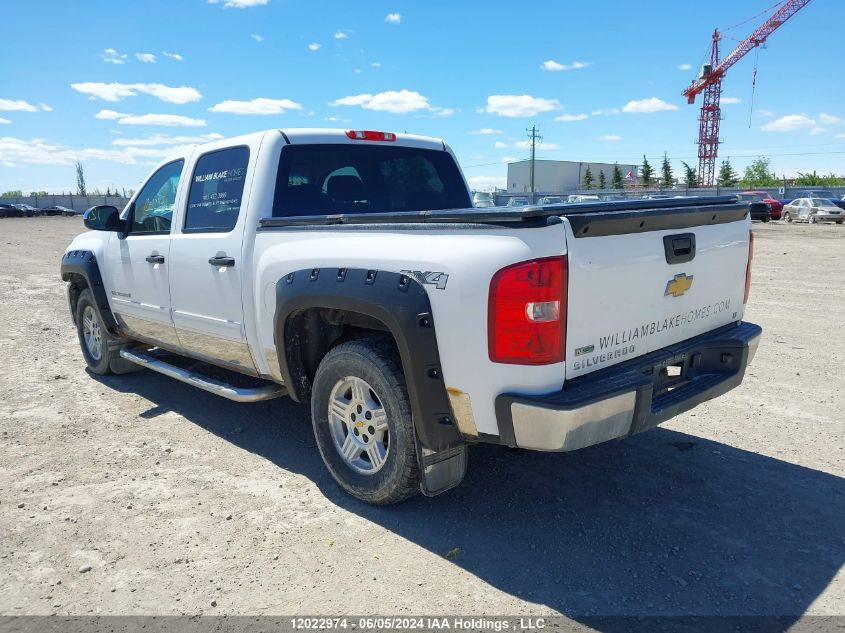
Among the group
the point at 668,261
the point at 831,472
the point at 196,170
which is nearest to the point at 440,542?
the point at 668,261

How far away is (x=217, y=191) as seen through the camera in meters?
4.41

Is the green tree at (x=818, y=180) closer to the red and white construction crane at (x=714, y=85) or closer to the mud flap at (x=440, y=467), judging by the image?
the red and white construction crane at (x=714, y=85)

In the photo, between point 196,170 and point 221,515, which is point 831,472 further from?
point 196,170

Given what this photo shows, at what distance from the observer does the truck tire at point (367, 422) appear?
A: 3.16 metres

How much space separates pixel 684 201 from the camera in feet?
11.0

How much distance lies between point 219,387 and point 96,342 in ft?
9.04

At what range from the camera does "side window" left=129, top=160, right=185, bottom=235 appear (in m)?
4.95

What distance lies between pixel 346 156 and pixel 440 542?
2726 millimetres

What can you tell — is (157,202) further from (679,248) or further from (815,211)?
(815,211)

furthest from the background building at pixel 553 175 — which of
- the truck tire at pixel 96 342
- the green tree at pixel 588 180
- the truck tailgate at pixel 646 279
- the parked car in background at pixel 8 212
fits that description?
the truck tailgate at pixel 646 279

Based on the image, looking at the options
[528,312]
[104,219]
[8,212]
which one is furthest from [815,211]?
[8,212]

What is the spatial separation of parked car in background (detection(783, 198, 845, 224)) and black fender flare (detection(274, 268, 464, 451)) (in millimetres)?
36434

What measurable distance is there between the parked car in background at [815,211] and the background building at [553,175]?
49849mm

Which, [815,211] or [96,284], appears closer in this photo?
[96,284]
